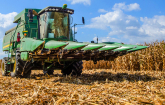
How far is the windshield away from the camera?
830cm

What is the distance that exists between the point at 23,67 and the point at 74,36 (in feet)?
9.08

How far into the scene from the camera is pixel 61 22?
8516 mm

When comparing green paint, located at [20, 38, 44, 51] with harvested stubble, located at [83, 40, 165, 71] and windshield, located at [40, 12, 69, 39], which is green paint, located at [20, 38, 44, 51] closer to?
windshield, located at [40, 12, 69, 39]

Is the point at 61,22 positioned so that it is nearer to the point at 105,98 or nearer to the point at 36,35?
the point at 36,35

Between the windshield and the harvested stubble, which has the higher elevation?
the windshield

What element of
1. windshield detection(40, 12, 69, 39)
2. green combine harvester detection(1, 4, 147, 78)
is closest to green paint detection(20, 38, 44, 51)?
green combine harvester detection(1, 4, 147, 78)

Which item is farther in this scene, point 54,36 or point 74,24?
point 74,24

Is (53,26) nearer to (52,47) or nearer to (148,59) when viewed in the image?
(52,47)

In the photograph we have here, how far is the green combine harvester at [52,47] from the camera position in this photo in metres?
6.57

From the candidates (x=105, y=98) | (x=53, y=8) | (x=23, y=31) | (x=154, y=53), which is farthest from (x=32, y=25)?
(x=154, y=53)

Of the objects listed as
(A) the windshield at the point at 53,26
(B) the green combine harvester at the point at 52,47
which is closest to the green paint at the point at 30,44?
(B) the green combine harvester at the point at 52,47

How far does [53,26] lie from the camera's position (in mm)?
8359

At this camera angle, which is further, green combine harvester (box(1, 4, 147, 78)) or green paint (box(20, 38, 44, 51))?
green combine harvester (box(1, 4, 147, 78))

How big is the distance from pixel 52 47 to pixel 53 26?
91.8 inches
